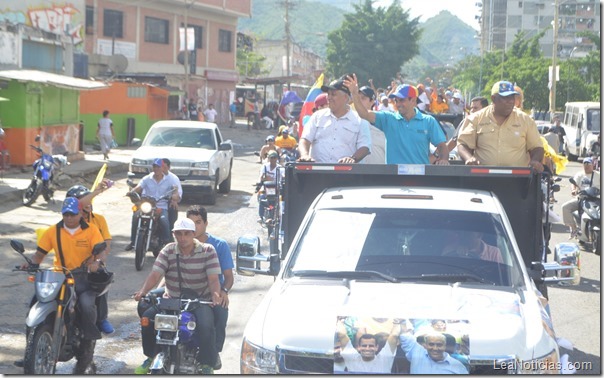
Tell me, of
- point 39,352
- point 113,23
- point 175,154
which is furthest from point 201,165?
point 113,23

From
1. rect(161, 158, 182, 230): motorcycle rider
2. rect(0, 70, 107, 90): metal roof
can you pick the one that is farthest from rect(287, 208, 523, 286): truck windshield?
rect(0, 70, 107, 90): metal roof

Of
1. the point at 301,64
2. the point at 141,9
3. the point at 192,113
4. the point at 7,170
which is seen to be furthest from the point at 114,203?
the point at 301,64

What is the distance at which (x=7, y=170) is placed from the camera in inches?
940

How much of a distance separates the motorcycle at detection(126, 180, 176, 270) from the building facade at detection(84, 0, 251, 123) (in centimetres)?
2731

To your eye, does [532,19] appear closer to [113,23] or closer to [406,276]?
[113,23]

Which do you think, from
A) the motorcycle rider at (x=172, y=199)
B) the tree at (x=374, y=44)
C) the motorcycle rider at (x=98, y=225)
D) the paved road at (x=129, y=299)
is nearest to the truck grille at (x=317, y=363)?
the paved road at (x=129, y=299)

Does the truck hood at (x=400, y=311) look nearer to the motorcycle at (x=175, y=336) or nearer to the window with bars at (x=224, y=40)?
the motorcycle at (x=175, y=336)

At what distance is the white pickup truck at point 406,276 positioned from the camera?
502cm

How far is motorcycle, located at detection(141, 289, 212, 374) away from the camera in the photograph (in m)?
6.99

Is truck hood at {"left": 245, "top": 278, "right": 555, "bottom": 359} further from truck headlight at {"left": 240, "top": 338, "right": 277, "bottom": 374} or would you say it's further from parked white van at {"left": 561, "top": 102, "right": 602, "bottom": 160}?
parked white van at {"left": 561, "top": 102, "right": 602, "bottom": 160}

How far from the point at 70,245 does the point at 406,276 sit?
335 centimetres

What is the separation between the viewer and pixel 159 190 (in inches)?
574

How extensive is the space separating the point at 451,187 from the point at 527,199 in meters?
0.74

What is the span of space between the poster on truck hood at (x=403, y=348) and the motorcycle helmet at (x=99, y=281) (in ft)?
11.7
